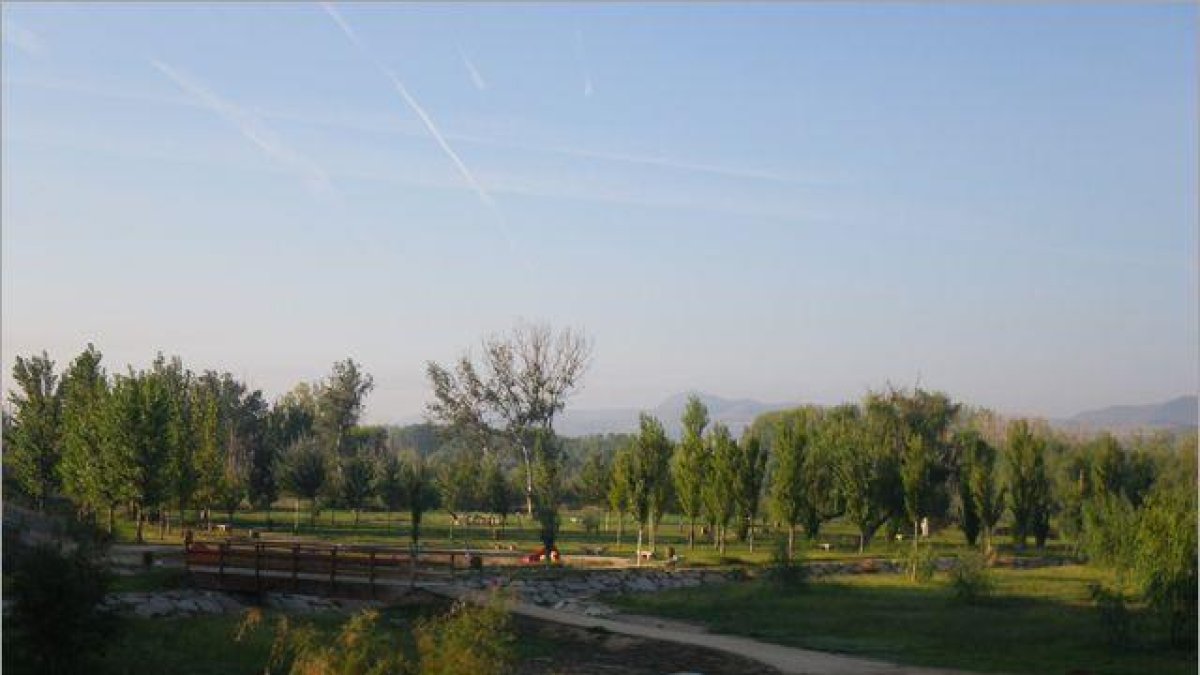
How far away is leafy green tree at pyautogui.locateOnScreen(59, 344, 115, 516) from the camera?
44250mm

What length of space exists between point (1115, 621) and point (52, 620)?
914 inches

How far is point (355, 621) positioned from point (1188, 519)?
70.2 ft

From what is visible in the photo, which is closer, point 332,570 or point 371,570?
point 332,570

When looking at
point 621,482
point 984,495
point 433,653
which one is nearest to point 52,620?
point 433,653

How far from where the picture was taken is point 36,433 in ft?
185

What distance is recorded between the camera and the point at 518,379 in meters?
76.9

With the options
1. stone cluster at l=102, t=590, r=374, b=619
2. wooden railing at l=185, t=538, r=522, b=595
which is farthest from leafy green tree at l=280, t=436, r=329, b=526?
stone cluster at l=102, t=590, r=374, b=619

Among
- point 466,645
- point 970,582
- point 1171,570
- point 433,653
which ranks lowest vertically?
point 970,582

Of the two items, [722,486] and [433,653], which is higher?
[722,486]

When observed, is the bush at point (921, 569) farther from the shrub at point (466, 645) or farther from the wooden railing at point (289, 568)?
the shrub at point (466, 645)

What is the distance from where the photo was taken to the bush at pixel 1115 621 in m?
25.1

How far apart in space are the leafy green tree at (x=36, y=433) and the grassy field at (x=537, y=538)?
183 inches

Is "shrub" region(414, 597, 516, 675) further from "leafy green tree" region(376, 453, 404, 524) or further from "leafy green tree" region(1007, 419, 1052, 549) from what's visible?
"leafy green tree" region(1007, 419, 1052, 549)

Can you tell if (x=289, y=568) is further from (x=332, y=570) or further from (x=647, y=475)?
(x=647, y=475)
